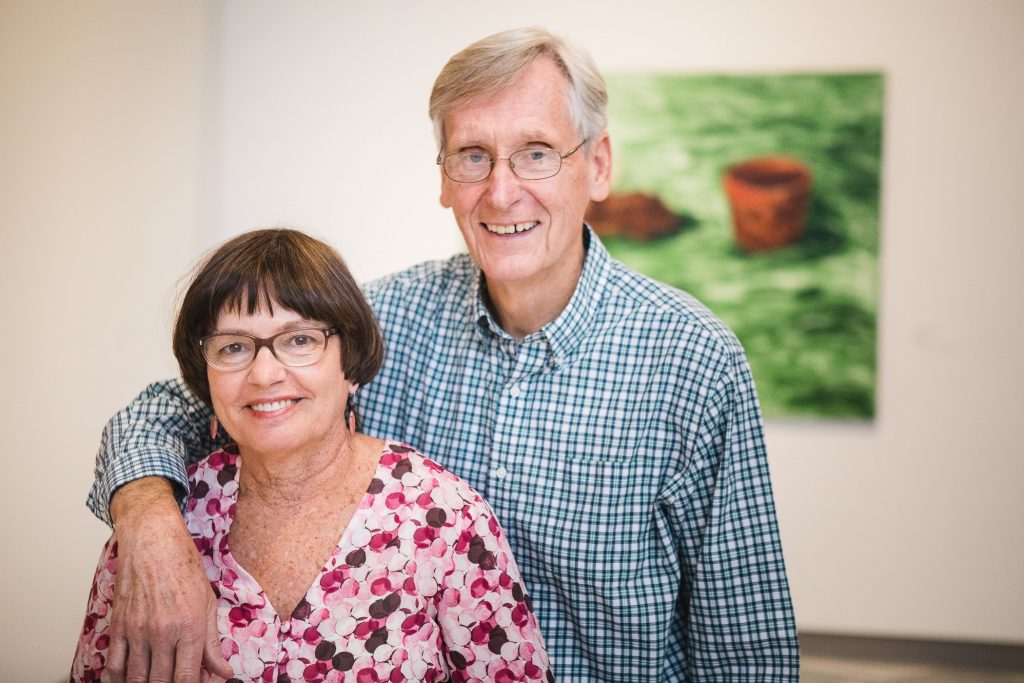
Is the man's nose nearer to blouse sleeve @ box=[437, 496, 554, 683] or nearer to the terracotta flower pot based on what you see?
blouse sleeve @ box=[437, 496, 554, 683]

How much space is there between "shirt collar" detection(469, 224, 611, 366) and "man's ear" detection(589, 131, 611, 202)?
0.26 feet

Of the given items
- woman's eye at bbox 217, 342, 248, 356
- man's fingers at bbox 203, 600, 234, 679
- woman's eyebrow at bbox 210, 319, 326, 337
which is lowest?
man's fingers at bbox 203, 600, 234, 679

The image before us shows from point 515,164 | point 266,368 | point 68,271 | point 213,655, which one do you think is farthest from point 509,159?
point 68,271

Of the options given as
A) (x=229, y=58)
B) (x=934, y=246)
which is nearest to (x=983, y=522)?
(x=934, y=246)

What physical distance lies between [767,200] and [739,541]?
2.39 meters

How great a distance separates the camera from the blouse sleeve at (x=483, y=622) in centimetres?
136

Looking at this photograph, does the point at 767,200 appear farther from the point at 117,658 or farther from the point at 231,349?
the point at 117,658

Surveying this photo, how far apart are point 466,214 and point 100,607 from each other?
0.91 m

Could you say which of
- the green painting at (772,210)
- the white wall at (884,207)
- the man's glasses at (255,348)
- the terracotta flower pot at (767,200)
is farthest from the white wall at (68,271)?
the terracotta flower pot at (767,200)

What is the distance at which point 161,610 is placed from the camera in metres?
1.22

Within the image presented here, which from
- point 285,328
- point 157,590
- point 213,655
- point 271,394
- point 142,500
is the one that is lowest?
point 213,655

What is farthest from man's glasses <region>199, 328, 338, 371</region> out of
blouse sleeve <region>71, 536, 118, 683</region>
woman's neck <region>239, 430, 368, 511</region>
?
blouse sleeve <region>71, 536, 118, 683</region>

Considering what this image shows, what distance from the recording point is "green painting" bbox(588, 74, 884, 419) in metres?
3.55

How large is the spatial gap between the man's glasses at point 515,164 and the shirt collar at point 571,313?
18 centimetres
